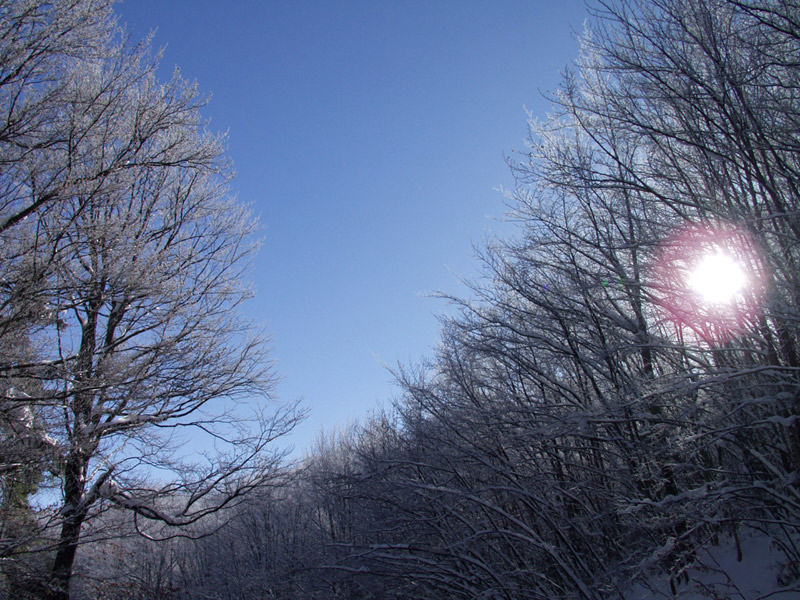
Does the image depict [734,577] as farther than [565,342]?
No

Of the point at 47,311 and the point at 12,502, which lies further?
the point at 12,502

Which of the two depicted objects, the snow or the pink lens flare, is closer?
the snow

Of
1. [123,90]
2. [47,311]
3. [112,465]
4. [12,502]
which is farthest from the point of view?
[112,465]

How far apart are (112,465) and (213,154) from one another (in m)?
5.53

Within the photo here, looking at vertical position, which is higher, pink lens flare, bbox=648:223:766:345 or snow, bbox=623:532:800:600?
pink lens flare, bbox=648:223:766:345

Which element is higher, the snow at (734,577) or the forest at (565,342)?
the forest at (565,342)

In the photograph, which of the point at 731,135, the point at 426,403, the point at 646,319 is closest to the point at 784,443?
the point at 646,319

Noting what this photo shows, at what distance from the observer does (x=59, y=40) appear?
223 inches

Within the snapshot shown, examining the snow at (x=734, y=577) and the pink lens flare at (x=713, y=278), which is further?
the pink lens flare at (x=713, y=278)

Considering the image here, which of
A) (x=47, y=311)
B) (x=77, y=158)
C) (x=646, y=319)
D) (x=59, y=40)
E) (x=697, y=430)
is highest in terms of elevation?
(x=59, y=40)

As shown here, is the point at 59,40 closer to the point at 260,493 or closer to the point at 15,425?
the point at 15,425

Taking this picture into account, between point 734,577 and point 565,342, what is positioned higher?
point 565,342

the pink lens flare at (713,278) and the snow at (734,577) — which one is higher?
the pink lens flare at (713,278)

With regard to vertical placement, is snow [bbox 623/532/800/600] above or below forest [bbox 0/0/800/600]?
below
